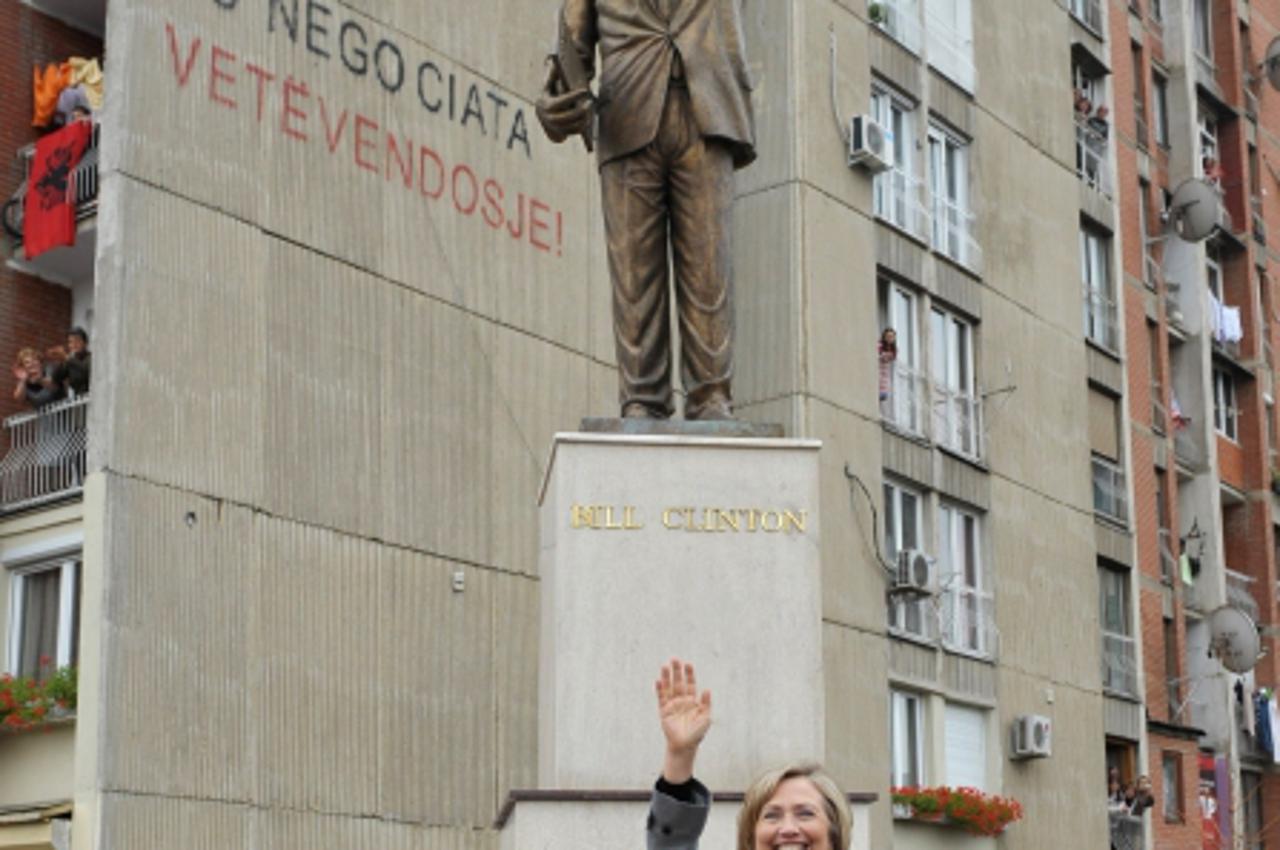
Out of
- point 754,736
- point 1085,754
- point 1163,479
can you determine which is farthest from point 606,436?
point 1163,479

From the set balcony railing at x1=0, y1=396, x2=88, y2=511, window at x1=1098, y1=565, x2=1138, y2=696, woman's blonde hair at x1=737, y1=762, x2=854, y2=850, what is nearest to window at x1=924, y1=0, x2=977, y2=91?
window at x1=1098, y1=565, x2=1138, y2=696

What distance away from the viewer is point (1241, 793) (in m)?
52.7

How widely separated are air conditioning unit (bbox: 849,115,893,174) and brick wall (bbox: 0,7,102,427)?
12.9 metres

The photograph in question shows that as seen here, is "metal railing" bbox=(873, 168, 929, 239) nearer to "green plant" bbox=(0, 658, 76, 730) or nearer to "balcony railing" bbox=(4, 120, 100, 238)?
"balcony railing" bbox=(4, 120, 100, 238)

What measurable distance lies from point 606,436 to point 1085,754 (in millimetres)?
33967

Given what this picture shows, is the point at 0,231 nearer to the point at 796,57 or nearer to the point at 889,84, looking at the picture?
the point at 796,57

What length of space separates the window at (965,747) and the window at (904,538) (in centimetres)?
164

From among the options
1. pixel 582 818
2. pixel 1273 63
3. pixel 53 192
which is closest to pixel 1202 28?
pixel 1273 63

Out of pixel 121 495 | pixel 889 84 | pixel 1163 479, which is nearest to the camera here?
pixel 121 495

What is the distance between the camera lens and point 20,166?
31453 mm

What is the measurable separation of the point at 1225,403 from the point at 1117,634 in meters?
10.4

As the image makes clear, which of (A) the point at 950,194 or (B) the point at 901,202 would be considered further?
(A) the point at 950,194

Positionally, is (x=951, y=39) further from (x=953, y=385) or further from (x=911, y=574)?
(x=911, y=574)

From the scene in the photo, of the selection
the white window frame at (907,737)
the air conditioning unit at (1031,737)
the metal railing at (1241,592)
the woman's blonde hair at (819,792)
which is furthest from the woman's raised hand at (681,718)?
the metal railing at (1241,592)
